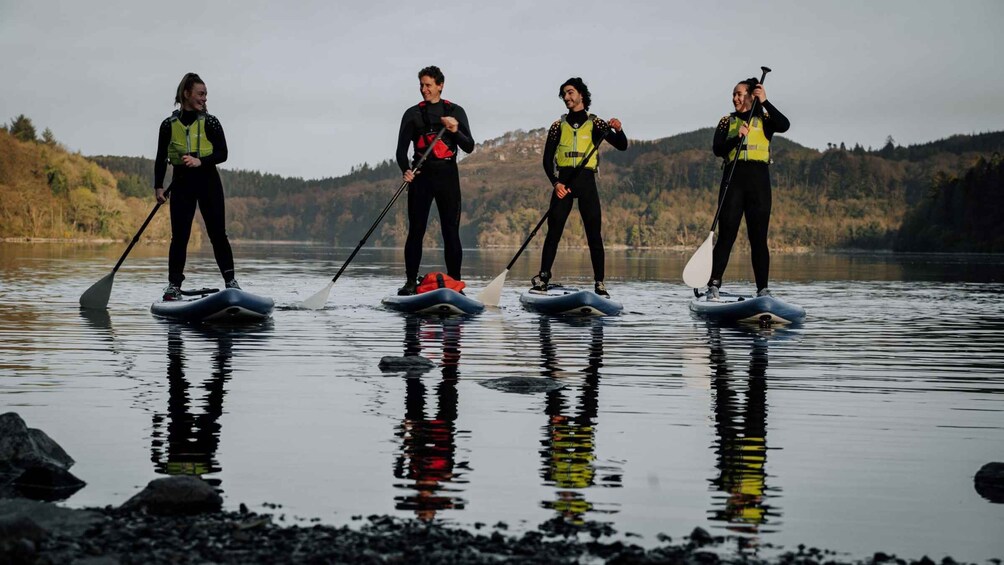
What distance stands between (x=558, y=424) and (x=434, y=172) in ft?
33.8

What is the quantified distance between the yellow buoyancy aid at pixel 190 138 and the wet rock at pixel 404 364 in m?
6.19

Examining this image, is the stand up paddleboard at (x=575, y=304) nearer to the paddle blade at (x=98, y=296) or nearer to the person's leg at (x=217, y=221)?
the person's leg at (x=217, y=221)

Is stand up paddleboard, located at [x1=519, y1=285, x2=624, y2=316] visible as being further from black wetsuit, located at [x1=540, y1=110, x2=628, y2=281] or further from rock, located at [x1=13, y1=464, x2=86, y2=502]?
rock, located at [x1=13, y1=464, x2=86, y2=502]

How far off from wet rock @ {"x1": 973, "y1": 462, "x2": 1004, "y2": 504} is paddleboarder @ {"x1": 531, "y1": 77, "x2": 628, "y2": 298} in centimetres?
1140

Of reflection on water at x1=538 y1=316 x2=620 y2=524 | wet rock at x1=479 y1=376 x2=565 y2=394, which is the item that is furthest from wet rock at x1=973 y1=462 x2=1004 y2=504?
wet rock at x1=479 y1=376 x2=565 y2=394

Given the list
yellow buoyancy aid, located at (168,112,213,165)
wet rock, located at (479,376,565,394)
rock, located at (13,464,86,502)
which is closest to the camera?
rock, located at (13,464,86,502)

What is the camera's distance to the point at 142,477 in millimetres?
5566

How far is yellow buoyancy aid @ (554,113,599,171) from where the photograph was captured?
17047 millimetres

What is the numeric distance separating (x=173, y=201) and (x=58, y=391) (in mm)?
7257

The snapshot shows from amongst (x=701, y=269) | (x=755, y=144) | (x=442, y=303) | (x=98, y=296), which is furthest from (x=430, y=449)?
(x=98, y=296)

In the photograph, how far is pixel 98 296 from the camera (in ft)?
56.0

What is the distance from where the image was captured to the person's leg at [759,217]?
15523 millimetres

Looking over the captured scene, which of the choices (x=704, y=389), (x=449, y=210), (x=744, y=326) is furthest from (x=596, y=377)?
(x=449, y=210)

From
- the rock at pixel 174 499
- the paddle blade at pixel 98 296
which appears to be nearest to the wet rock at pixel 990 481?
the rock at pixel 174 499
